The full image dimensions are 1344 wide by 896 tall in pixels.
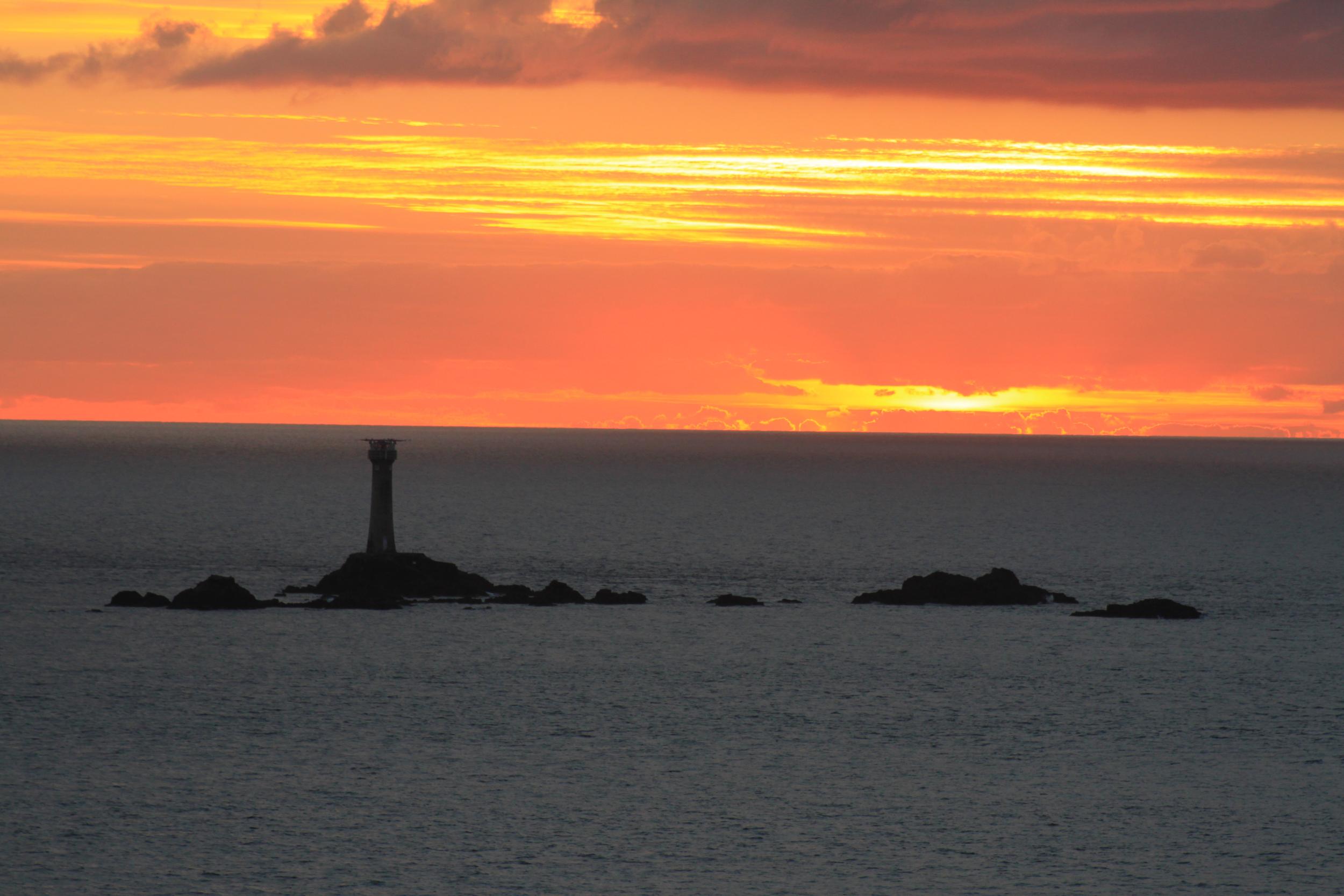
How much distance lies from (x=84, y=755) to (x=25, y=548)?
5546cm

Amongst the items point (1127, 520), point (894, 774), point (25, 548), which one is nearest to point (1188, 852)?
point (894, 774)

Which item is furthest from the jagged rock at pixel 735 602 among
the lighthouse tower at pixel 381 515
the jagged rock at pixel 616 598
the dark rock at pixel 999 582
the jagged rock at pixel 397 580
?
the lighthouse tower at pixel 381 515

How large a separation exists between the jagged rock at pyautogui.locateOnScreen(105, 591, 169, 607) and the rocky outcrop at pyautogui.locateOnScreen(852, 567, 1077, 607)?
25890mm

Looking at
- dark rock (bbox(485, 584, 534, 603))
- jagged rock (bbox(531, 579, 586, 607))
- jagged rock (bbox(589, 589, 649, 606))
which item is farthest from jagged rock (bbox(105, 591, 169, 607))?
jagged rock (bbox(589, 589, 649, 606))

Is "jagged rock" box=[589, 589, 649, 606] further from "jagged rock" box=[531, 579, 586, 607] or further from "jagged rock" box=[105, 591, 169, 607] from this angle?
"jagged rock" box=[105, 591, 169, 607]

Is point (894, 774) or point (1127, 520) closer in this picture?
point (894, 774)

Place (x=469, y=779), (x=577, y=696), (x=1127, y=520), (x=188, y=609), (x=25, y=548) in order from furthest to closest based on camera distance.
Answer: (x=1127, y=520)
(x=25, y=548)
(x=188, y=609)
(x=577, y=696)
(x=469, y=779)

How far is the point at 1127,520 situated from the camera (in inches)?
5118

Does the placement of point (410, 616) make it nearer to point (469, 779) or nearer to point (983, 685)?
point (983, 685)

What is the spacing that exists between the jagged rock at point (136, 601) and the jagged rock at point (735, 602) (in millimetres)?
20175

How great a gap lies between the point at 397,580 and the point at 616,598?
8.58 m

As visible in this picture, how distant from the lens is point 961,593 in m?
64.9

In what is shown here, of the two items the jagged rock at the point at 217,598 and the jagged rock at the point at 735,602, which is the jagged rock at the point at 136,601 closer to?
the jagged rock at the point at 217,598

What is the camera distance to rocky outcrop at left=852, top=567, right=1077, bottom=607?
64.3 m
